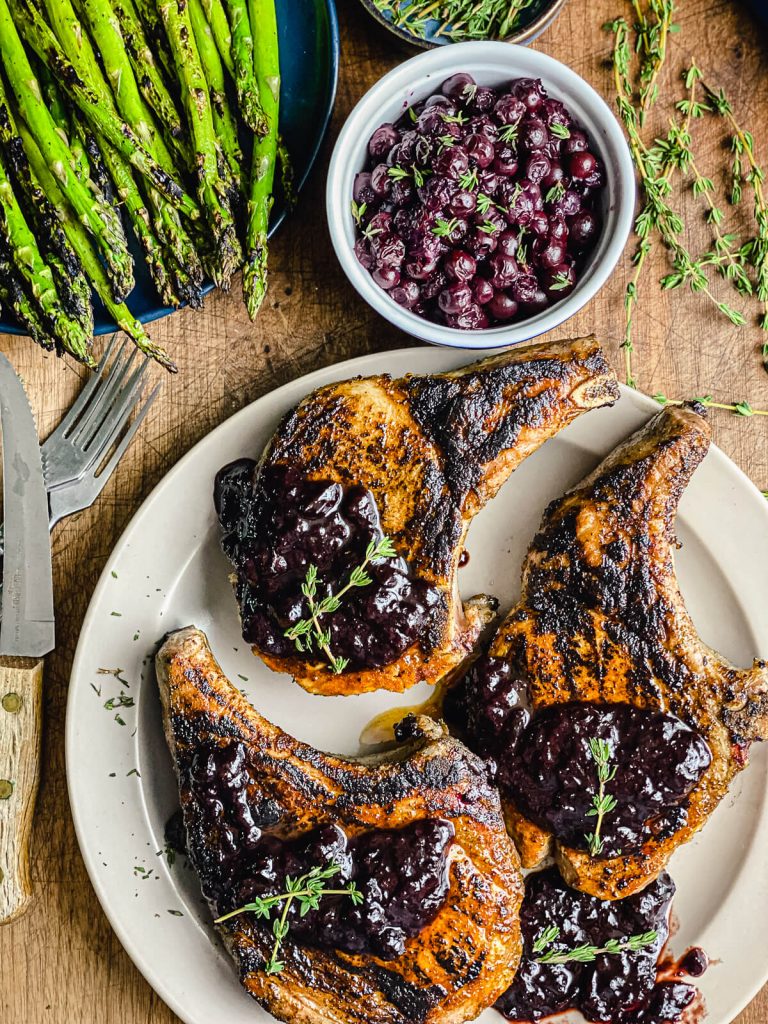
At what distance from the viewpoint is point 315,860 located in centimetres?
318

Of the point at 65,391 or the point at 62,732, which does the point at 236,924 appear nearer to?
the point at 62,732

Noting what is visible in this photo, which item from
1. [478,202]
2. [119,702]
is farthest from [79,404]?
[478,202]

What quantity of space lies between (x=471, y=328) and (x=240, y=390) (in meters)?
1.06

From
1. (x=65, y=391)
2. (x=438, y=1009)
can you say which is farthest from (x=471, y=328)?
(x=438, y=1009)

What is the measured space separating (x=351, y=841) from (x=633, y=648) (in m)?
1.25

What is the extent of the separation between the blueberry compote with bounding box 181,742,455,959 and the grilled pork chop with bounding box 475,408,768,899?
51cm

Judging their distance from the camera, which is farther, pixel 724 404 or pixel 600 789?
pixel 724 404

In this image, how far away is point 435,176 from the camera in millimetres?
3244

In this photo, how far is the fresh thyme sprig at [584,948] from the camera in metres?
3.46

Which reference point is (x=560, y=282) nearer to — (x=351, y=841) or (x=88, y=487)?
(x=88, y=487)

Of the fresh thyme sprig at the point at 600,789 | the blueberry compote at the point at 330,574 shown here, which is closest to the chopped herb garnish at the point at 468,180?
the blueberry compote at the point at 330,574

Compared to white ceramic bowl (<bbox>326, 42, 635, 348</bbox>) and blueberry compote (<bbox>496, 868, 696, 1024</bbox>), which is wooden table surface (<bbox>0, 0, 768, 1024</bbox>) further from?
blueberry compote (<bbox>496, 868, 696, 1024</bbox>)

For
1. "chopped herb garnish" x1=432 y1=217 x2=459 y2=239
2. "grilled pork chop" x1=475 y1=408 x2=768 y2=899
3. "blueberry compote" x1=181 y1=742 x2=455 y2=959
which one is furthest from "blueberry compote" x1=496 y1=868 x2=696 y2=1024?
"chopped herb garnish" x1=432 y1=217 x2=459 y2=239

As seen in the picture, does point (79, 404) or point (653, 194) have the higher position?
point (653, 194)
